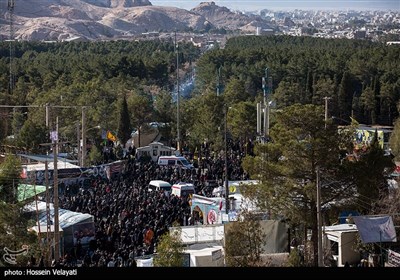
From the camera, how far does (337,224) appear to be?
8.20 meters

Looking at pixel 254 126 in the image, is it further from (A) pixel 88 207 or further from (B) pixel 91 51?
(B) pixel 91 51

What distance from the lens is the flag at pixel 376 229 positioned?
654cm

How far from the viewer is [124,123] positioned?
54.4 feet

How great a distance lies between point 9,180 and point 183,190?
12.2ft

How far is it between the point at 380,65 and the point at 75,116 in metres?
13.2

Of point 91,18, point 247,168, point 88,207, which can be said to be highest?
point 91,18

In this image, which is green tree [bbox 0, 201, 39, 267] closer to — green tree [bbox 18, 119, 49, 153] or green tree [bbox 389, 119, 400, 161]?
green tree [bbox 18, 119, 49, 153]

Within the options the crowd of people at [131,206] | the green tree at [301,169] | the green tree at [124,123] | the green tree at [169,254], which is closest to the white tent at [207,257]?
the green tree at [169,254]

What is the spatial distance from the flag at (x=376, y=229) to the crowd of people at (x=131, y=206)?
6.73 feet

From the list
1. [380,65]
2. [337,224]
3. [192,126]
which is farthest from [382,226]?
[380,65]

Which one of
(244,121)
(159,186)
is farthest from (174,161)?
(244,121)

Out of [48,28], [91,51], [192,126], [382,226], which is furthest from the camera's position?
[48,28]

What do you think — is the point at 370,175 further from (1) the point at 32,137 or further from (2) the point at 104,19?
(2) the point at 104,19

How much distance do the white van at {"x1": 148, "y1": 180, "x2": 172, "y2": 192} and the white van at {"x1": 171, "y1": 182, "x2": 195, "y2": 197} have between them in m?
0.23
